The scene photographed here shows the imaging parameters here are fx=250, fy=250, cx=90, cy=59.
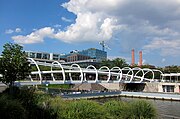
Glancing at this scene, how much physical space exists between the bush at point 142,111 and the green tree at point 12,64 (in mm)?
20653

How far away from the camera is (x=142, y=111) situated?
2075cm

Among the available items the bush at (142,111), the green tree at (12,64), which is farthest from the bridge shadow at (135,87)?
the bush at (142,111)

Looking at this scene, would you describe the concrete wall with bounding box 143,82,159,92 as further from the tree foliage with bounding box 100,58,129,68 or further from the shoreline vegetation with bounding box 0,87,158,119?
the shoreline vegetation with bounding box 0,87,158,119

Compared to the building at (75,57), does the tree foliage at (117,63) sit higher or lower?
lower

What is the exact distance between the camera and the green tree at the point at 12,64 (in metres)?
35.7

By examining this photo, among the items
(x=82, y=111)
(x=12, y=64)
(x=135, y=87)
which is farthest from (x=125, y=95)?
(x=82, y=111)

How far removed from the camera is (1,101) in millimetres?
16000

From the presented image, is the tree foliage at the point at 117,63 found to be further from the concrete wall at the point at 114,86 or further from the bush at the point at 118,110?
the bush at the point at 118,110

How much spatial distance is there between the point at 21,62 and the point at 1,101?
68.1 ft

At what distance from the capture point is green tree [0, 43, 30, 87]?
35.7 m

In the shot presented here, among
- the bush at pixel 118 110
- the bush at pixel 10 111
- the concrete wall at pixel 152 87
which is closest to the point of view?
the bush at pixel 10 111

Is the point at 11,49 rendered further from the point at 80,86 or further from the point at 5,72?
the point at 80,86

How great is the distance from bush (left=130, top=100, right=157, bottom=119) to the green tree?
813 inches

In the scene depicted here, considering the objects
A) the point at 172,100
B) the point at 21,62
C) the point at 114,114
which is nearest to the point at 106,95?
the point at 172,100
